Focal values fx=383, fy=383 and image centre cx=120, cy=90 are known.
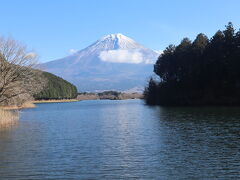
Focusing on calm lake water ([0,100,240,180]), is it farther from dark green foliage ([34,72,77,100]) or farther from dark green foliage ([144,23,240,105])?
dark green foliage ([34,72,77,100])

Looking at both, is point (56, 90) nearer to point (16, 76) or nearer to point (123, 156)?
point (16, 76)

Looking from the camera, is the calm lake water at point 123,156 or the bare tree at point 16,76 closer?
the calm lake water at point 123,156

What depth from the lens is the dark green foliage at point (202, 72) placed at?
6619cm

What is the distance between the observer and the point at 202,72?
70562 millimetres

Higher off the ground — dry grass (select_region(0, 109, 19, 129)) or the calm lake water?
dry grass (select_region(0, 109, 19, 129))

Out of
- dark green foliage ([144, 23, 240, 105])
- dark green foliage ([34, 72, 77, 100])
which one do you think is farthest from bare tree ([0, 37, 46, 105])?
dark green foliage ([34, 72, 77, 100])

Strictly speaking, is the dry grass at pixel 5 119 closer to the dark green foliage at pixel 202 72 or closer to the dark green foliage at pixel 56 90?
the dark green foliage at pixel 202 72

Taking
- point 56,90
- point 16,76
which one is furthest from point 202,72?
point 56,90

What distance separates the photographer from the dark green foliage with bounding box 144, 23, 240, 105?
217 feet

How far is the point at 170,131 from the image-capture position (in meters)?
28.1

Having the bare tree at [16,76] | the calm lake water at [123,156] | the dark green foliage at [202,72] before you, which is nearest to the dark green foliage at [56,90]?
the dark green foliage at [202,72]

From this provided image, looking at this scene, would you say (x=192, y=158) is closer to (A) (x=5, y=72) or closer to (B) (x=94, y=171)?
(B) (x=94, y=171)

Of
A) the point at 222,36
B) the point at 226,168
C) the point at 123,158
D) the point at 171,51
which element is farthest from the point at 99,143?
the point at 171,51

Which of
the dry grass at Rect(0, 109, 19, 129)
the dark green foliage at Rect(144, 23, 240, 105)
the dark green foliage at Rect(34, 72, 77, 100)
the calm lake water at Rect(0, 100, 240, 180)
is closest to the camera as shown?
the calm lake water at Rect(0, 100, 240, 180)
